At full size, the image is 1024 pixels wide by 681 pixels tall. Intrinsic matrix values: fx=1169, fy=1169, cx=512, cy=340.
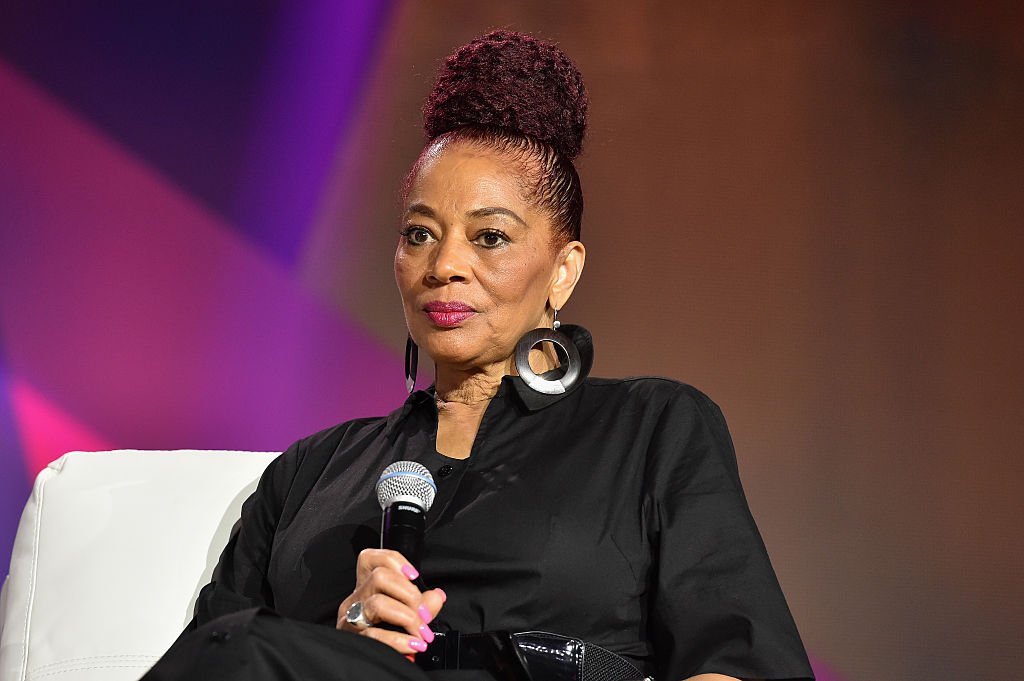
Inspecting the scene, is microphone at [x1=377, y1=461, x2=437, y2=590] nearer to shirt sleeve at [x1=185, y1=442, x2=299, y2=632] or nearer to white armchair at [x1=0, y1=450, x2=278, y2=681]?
shirt sleeve at [x1=185, y1=442, x2=299, y2=632]

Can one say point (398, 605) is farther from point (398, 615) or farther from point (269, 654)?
point (269, 654)

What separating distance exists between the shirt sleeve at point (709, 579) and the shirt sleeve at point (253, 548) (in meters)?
0.63

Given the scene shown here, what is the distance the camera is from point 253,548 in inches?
72.9

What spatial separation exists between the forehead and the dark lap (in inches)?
32.0

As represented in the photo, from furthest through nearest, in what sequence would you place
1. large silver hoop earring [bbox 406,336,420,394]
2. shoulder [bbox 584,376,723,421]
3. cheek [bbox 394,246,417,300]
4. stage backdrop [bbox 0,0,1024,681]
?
stage backdrop [bbox 0,0,1024,681] < large silver hoop earring [bbox 406,336,420,394] < cheek [bbox 394,246,417,300] < shoulder [bbox 584,376,723,421]

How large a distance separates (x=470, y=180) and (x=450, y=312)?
8.2 inches

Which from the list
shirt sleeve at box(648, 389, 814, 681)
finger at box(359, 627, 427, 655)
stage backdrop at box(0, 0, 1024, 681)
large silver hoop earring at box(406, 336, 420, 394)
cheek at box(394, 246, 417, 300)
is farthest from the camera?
stage backdrop at box(0, 0, 1024, 681)

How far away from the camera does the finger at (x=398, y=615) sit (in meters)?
1.27

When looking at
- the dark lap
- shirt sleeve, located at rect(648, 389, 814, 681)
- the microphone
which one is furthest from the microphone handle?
shirt sleeve, located at rect(648, 389, 814, 681)

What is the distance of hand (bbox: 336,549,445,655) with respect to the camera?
1.27 metres

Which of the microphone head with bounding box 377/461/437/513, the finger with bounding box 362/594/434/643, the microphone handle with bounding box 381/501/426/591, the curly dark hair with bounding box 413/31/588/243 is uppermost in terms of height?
the curly dark hair with bounding box 413/31/588/243

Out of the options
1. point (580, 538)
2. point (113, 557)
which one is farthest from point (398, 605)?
point (113, 557)

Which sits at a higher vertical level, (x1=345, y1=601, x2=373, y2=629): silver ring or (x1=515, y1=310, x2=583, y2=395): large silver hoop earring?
(x1=515, y1=310, x2=583, y2=395): large silver hoop earring

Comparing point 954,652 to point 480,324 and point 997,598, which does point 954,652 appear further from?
point 480,324
